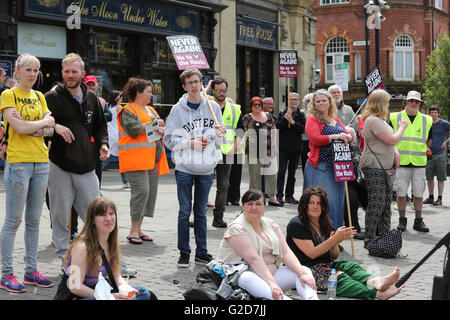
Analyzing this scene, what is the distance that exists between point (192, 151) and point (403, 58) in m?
39.6

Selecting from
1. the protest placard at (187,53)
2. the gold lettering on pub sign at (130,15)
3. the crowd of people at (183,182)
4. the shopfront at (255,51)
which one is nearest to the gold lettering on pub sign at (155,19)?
the gold lettering on pub sign at (130,15)

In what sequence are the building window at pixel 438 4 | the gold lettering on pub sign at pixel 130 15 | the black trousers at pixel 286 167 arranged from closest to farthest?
the black trousers at pixel 286 167 < the gold lettering on pub sign at pixel 130 15 < the building window at pixel 438 4

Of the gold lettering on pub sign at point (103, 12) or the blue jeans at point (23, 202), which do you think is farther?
the gold lettering on pub sign at point (103, 12)

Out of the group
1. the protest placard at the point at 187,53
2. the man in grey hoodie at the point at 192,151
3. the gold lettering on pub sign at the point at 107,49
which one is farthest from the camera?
the gold lettering on pub sign at the point at 107,49

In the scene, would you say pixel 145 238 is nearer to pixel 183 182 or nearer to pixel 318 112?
pixel 183 182

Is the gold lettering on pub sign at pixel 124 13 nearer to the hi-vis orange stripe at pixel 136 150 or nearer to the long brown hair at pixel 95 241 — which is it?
the hi-vis orange stripe at pixel 136 150

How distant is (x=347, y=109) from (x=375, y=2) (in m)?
12.4

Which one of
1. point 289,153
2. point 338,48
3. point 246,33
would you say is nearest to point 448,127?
point 289,153

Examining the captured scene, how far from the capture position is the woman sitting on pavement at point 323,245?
18.9ft

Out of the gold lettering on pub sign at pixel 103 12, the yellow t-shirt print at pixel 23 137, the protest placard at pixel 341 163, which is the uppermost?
the gold lettering on pub sign at pixel 103 12

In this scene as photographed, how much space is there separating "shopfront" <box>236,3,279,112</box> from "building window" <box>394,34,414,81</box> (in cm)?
2068

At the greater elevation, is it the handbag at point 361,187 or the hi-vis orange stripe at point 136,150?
the hi-vis orange stripe at point 136,150

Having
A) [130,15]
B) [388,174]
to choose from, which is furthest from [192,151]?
[130,15]

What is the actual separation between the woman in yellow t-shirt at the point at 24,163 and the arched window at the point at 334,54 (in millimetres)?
39286
